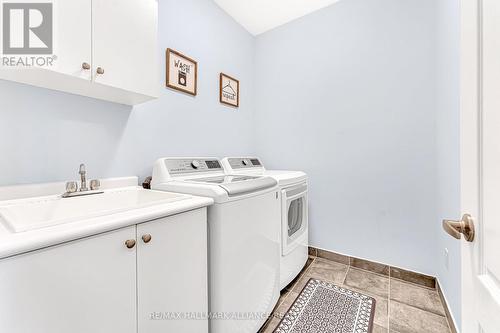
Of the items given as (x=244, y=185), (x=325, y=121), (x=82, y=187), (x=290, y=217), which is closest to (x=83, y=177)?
(x=82, y=187)

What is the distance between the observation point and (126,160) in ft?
4.81

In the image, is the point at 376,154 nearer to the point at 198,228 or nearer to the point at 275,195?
the point at 275,195

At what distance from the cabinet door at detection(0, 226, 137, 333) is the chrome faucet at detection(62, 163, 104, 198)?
23.6 inches

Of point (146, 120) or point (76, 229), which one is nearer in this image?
point (76, 229)

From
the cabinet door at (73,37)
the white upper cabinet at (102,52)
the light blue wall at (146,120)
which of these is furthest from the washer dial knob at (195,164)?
the cabinet door at (73,37)

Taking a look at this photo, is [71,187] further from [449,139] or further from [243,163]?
[449,139]

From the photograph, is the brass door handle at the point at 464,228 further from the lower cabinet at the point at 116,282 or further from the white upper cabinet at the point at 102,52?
the white upper cabinet at the point at 102,52

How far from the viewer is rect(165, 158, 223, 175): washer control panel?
1.49m

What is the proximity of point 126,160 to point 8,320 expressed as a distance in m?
1.06

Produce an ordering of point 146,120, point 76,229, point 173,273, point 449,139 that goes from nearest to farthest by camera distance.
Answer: point 76,229, point 173,273, point 449,139, point 146,120

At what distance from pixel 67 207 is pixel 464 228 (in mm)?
1531

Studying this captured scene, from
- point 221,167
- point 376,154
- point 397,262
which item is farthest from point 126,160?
point 397,262

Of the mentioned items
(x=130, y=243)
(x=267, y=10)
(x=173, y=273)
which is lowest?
(x=173, y=273)

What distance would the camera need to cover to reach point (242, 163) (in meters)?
2.20
